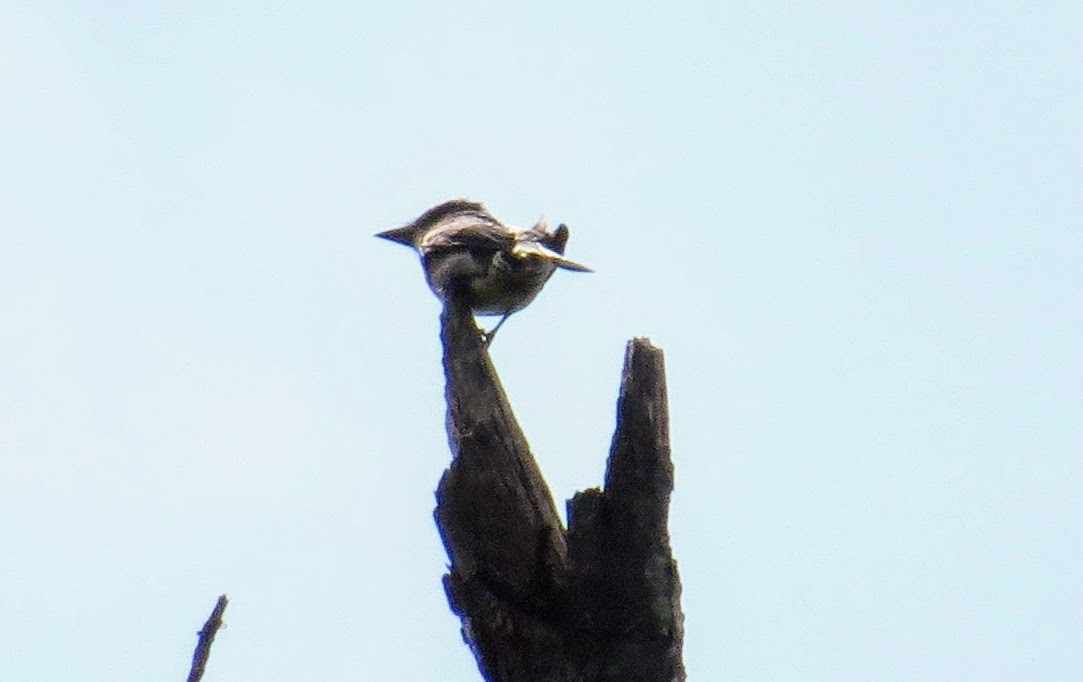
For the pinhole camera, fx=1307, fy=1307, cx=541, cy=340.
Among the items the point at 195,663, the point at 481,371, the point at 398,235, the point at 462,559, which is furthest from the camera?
the point at 398,235

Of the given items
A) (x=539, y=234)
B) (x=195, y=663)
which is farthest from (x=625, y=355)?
(x=539, y=234)

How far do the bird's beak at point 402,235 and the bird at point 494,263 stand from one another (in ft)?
6.20

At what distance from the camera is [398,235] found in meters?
11.6

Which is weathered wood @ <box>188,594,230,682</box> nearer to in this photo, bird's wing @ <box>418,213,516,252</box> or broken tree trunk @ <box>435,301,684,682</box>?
broken tree trunk @ <box>435,301,684,682</box>

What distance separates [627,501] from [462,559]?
0.77m

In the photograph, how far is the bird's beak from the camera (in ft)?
37.6

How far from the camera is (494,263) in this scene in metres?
9.02

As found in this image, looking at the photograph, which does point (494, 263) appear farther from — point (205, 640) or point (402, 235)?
point (205, 640)

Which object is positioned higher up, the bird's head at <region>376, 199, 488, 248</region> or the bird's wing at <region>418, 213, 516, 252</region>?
the bird's head at <region>376, 199, 488, 248</region>

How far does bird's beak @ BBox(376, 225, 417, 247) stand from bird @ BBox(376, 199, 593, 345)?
189 cm

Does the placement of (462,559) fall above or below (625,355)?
below

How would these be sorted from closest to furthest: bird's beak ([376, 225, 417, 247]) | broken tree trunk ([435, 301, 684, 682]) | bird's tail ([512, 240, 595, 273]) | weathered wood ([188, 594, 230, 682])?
weathered wood ([188, 594, 230, 682]) < broken tree trunk ([435, 301, 684, 682]) < bird's tail ([512, 240, 595, 273]) < bird's beak ([376, 225, 417, 247])

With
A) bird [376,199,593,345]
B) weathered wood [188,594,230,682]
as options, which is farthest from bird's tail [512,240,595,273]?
weathered wood [188,594,230,682]

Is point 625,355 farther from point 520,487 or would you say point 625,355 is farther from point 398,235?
point 398,235
